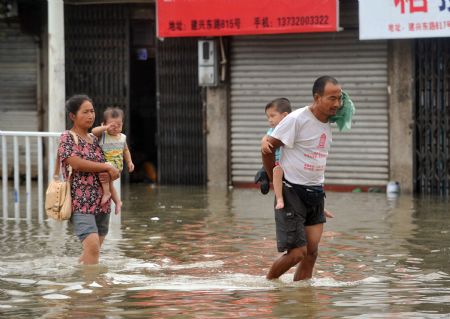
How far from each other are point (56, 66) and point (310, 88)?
4461mm

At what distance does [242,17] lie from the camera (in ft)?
56.2

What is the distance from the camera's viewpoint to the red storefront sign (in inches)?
652

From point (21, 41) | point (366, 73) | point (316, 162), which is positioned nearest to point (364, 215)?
point (366, 73)

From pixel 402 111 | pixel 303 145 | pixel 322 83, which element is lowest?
pixel 303 145

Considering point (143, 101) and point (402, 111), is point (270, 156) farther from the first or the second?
point (143, 101)

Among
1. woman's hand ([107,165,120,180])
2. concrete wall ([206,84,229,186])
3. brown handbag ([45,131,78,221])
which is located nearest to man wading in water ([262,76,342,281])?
woman's hand ([107,165,120,180])

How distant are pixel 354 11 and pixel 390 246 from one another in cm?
647

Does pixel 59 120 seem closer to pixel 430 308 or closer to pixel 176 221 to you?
pixel 176 221

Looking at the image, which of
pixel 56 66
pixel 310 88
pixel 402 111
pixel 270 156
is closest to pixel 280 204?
pixel 270 156

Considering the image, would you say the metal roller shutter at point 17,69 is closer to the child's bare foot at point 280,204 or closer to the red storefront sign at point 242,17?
the red storefront sign at point 242,17

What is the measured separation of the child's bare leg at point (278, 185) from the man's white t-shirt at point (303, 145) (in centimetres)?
7

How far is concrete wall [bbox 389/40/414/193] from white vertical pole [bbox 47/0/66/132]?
5.11m

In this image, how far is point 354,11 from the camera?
17031 millimetres

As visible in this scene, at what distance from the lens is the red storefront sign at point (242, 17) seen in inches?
652
